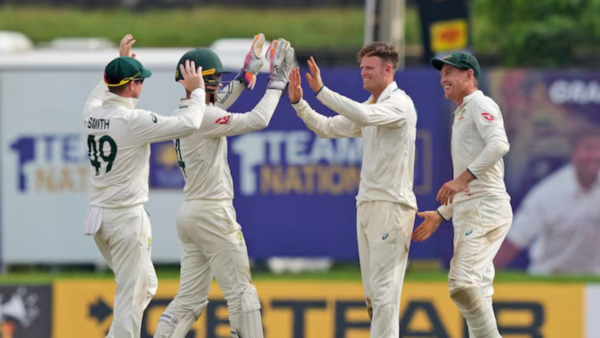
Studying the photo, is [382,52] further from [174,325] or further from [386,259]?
[174,325]

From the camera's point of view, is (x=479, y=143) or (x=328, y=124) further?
(x=328, y=124)

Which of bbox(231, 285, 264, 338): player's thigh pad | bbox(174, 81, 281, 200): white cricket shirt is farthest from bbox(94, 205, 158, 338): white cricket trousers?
bbox(231, 285, 264, 338): player's thigh pad

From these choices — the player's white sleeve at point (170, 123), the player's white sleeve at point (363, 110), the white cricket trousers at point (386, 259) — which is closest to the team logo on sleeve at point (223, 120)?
the player's white sleeve at point (170, 123)

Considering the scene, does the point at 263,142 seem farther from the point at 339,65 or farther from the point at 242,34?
the point at 242,34

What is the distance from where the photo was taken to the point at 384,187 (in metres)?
8.00

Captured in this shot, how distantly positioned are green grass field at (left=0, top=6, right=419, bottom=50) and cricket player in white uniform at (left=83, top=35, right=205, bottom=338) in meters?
17.8

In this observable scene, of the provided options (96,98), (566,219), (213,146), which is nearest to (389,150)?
(213,146)

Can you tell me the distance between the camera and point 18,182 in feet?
50.0

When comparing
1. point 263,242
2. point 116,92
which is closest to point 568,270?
point 263,242

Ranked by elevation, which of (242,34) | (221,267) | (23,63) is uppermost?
(242,34)

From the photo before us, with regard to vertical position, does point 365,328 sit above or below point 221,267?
below

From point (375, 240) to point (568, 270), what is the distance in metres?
7.71

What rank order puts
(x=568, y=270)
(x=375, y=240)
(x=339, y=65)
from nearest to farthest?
(x=375, y=240)
(x=568, y=270)
(x=339, y=65)

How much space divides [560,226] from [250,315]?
26.0 feet
